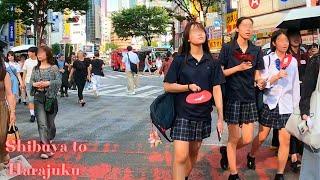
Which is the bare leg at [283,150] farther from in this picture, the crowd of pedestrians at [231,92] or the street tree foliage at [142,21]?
the street tree foliage at [142,21]

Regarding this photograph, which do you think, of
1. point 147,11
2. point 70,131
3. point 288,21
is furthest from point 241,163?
point 147,11

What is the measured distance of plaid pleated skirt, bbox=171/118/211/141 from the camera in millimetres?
4770

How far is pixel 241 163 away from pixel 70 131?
415 centimetres

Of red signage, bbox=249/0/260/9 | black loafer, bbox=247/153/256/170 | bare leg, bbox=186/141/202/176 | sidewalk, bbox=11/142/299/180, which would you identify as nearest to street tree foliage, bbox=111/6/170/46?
red signage, bbox=249/0/260/9

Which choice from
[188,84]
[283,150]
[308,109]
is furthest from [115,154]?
[308,109]

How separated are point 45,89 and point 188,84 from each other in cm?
312

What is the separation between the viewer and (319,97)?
160 inches

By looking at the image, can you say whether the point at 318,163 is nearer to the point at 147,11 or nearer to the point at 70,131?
the point at 70,131

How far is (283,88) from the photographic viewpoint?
5766 millimetres

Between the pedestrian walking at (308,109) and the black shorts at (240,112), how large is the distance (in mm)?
1392

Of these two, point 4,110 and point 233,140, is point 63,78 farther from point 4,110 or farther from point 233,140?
point 233,140

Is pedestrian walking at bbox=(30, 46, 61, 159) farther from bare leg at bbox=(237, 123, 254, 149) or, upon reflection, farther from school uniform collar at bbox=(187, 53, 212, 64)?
school uniform collar at bbox=(187, 53, 212, 64)

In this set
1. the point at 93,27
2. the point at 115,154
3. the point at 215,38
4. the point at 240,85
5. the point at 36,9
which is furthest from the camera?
the point at 93,27

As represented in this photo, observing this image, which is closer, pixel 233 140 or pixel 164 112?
pixel 164 112
